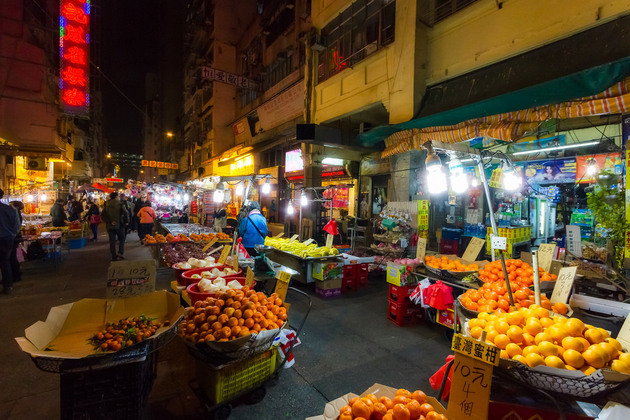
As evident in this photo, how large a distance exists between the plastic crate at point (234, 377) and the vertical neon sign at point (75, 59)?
16.4 m

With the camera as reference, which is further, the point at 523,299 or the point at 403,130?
the point at 403,130

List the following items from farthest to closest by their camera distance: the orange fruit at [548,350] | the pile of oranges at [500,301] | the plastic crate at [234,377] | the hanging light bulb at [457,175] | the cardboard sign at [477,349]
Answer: the hanging light bulb at [457,175] < the pile of oranges at [500,301] < the plastic crate at [234,377] < the orange fruit at [548,350] < the cardboard sign at [477,349]

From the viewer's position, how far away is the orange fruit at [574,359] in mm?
2186

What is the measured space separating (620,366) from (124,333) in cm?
423

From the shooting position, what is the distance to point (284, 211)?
62.9 feet

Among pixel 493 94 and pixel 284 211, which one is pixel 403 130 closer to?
pixel 493 94

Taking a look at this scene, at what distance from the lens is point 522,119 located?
6.25 m

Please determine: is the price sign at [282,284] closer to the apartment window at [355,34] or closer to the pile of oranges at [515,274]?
the pile of oranges at [515,274]

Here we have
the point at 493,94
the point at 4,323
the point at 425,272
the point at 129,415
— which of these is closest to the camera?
the point at 129,415

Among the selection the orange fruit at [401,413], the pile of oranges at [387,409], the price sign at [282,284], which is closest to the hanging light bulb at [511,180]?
the price sign at [282,284]

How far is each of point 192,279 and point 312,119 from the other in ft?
32.6

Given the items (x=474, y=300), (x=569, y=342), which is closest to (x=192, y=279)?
(x=474, y=300)

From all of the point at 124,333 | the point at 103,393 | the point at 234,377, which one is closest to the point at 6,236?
the point at 124,333

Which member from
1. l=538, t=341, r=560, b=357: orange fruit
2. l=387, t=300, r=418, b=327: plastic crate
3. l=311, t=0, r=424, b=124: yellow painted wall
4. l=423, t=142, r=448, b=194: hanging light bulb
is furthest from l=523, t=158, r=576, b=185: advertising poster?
l=538, t=341, r=560, b=357: orange fruit
